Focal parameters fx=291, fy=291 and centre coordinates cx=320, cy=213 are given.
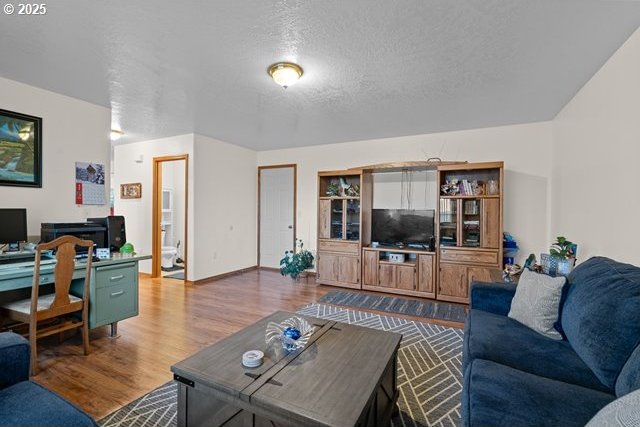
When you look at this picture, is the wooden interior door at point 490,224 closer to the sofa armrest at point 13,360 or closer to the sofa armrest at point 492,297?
the sofa armrest at point 492,297

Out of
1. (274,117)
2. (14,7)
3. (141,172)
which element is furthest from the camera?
(141,172)

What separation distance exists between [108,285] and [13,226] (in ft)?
3.01

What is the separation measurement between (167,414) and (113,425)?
0.28 metres

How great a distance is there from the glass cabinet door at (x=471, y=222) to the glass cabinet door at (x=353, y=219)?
1.57 metres

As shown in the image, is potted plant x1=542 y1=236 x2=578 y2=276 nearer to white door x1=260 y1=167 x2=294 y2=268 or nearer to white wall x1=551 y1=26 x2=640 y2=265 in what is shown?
white wall x1=551 y1=26 x2=640 y2=265

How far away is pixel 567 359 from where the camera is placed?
5.09 feet

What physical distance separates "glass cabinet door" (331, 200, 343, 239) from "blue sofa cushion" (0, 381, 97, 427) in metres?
3.97

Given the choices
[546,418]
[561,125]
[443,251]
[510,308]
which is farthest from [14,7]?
[561,125]

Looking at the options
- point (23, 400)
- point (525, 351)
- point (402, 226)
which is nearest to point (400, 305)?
point (402, 226)

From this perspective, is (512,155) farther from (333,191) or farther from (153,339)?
(153,339)

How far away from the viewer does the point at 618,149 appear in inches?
85.4

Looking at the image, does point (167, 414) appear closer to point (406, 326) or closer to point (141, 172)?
point (406, 326)

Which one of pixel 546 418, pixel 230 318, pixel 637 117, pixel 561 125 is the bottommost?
pixel 230 318

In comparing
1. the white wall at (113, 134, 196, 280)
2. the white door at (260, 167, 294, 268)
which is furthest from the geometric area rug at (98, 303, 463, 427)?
the white wall at (113, 134, 196, 280)
